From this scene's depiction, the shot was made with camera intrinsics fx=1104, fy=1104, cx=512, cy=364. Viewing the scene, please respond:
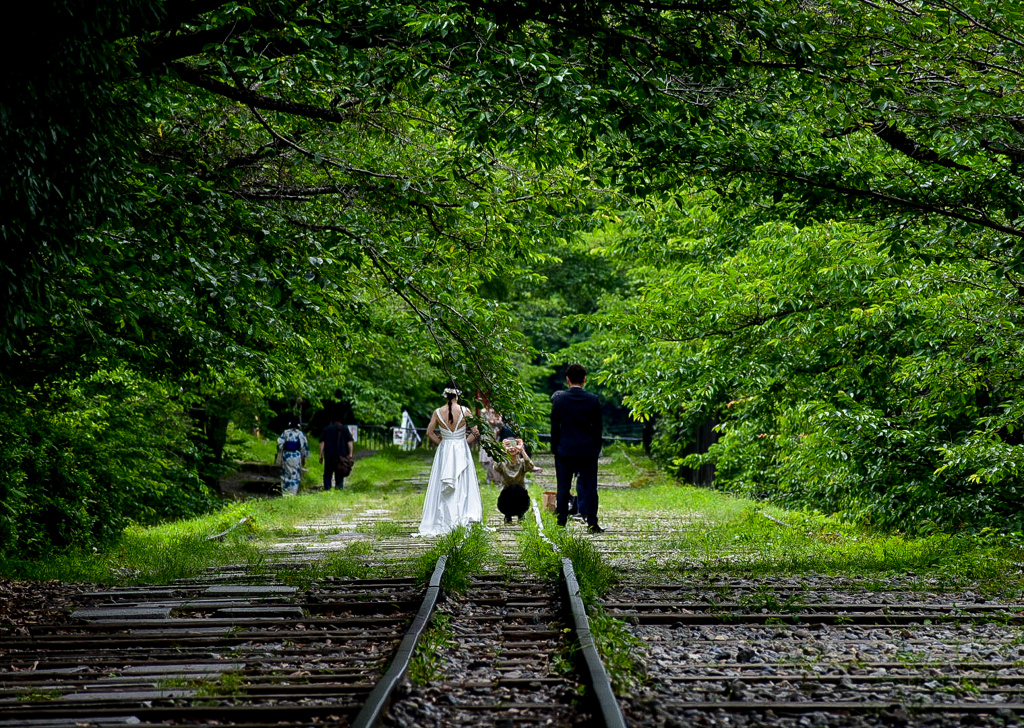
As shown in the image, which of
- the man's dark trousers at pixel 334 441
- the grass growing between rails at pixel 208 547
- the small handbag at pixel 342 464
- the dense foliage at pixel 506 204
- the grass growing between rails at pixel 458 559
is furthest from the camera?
the small handbag at pixel 342 464

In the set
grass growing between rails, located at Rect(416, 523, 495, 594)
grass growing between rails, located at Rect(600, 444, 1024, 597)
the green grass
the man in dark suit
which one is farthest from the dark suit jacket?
grass growing between rails, located at Rect(416, 523, 495, 594)

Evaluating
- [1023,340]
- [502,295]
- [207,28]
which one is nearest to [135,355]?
[207,28]

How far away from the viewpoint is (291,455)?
25.5 m

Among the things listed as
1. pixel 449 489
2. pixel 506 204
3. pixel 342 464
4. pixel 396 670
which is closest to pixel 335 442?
pixel 342 464

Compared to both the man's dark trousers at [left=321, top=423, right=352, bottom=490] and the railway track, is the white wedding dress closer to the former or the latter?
the railway track

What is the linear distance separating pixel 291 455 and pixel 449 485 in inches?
461

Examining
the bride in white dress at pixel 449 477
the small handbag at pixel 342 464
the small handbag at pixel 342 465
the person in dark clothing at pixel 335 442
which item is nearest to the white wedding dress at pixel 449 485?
the bride in white dress at pixel 449 477

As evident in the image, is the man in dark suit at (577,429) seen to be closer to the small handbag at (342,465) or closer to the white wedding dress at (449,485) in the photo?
the white wedding dress at (449,485)

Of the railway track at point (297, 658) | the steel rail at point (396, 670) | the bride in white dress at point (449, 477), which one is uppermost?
the bride in white dress at point (449, 477)

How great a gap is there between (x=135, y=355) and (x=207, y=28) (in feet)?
11.7

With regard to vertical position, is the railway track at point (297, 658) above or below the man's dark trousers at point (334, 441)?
below

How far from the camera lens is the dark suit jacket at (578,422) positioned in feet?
44.3

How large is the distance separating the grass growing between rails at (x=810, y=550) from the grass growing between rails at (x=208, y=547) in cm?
356

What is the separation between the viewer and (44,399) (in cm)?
1259
